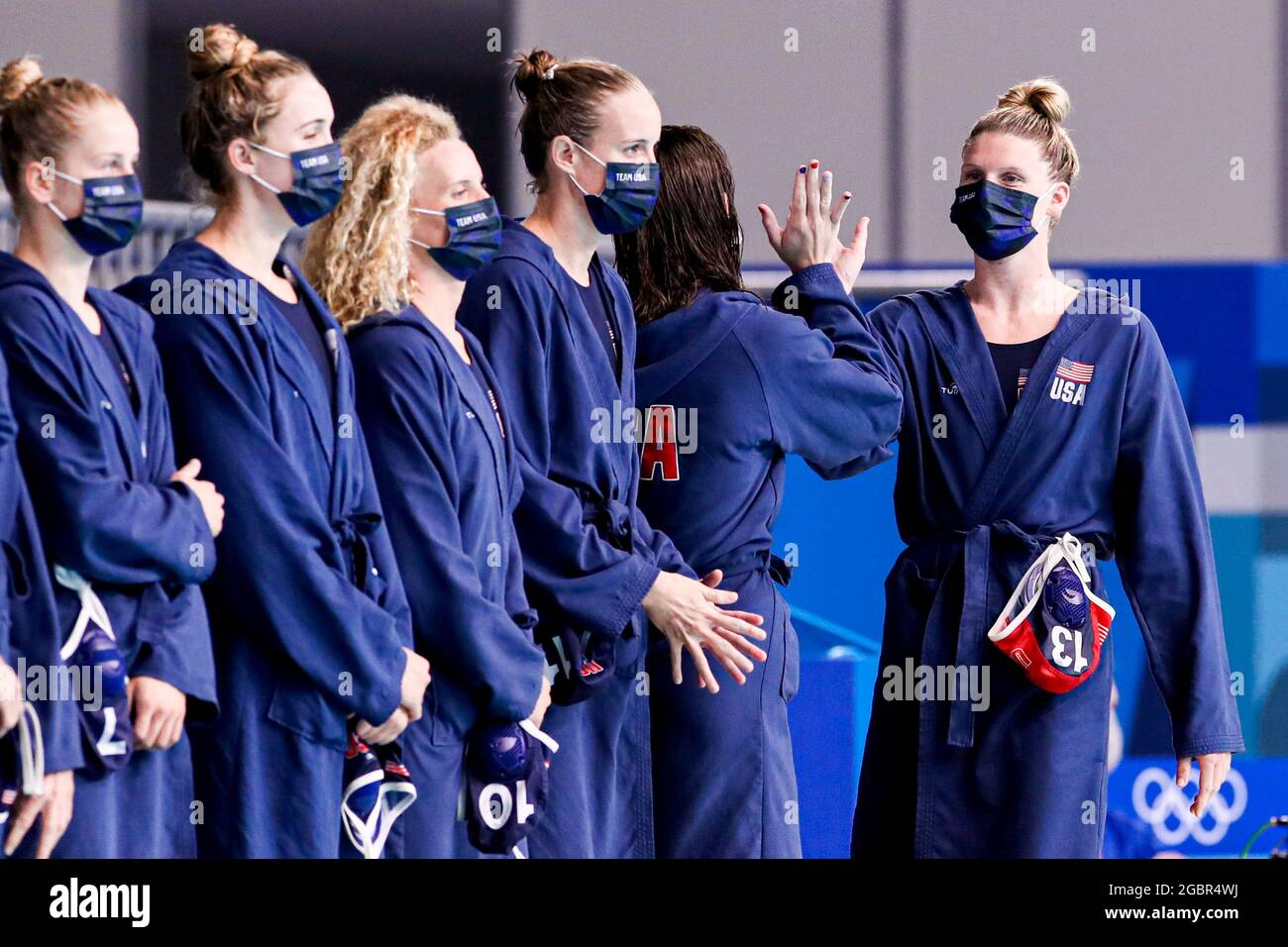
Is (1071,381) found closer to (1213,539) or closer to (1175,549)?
(1175,549)

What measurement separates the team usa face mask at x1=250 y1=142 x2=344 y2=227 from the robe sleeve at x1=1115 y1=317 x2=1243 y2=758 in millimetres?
1622

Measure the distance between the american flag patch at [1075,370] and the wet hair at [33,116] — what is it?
186cm

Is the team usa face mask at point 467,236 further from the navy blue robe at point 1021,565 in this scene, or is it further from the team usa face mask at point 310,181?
the navy blue robe at point 1021,565

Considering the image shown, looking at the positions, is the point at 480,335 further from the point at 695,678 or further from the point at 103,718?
the point at 103,718

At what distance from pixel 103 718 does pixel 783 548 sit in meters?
3.45

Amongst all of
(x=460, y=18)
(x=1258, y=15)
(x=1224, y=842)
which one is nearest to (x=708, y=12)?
(x=460, y=18)

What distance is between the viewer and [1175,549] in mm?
3766

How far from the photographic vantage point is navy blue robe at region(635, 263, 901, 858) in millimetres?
3592

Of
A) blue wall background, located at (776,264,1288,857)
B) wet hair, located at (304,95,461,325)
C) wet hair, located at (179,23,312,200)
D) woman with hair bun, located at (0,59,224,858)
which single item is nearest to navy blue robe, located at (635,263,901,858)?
wet hair, located at (304,95,461,325)

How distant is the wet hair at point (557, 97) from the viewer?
Result: 11.6 feet

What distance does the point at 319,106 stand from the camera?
10.0ft

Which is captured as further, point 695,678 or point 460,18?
point 460,18

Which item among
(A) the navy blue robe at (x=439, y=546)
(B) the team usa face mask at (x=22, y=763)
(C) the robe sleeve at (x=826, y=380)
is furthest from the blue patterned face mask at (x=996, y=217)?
(B) the team usa face mask at (x=22, y=763)

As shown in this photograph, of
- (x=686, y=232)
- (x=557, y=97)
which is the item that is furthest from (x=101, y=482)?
(x=686, y=232)
